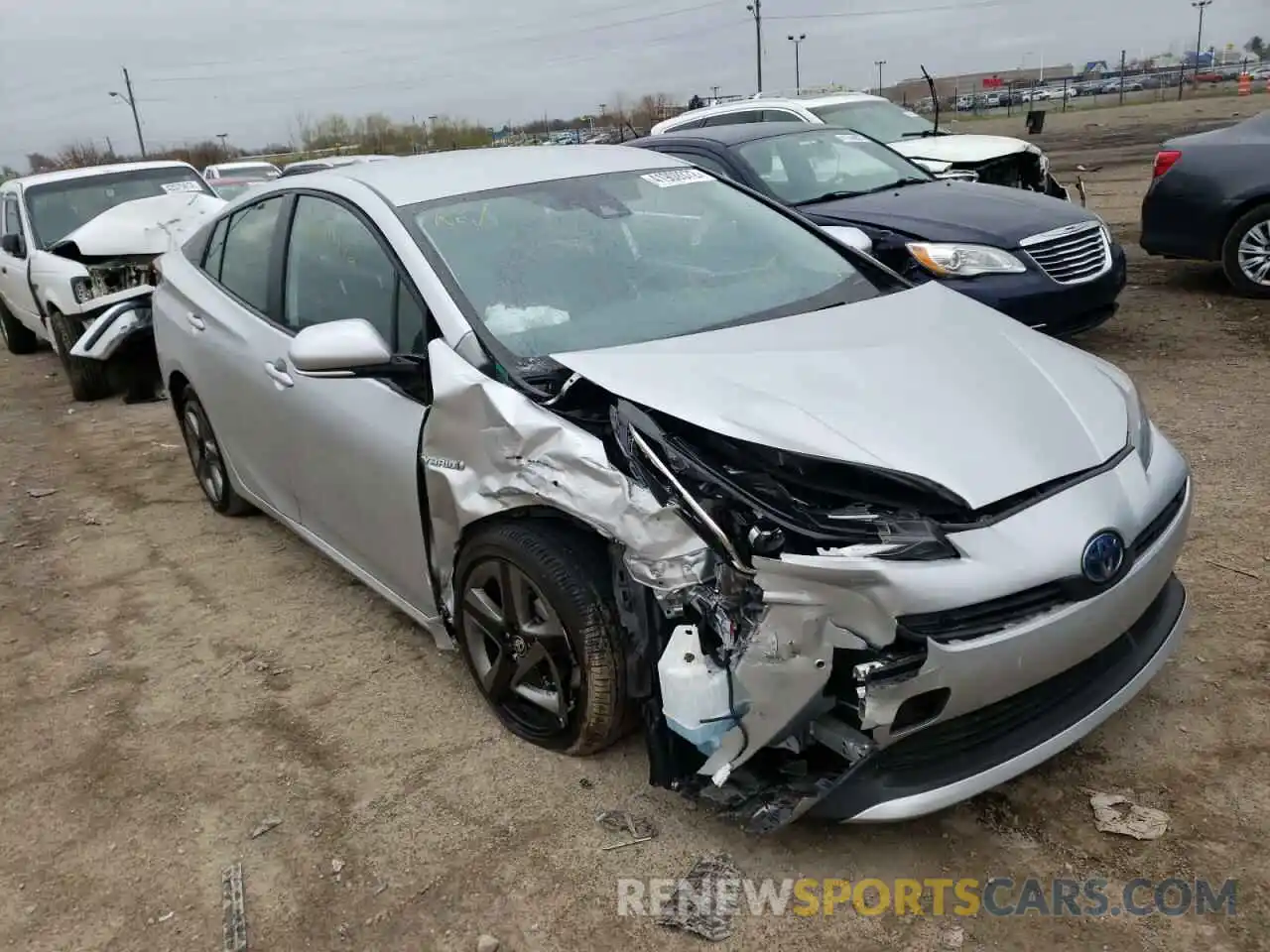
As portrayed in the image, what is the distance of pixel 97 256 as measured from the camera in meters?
7.89

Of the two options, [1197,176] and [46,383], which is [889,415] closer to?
[1197,176]

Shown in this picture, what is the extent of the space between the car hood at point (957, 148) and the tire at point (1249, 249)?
8.09 ft

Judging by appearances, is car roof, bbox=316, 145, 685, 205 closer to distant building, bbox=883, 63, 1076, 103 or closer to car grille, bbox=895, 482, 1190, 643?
car grille, bbox=895, 482, 1190, 643

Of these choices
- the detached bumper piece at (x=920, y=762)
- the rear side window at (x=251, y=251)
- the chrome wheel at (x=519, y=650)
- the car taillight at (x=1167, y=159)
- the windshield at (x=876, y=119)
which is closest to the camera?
the detached bumper piece at (x=920, y=762)

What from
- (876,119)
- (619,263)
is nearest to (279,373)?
(619,263)

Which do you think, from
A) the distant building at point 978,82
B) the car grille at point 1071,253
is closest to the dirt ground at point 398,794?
the car grille at point 1071,253

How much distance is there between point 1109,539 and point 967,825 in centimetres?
82

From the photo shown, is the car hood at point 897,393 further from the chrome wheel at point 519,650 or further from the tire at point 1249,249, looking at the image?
the tire at point 1249,249

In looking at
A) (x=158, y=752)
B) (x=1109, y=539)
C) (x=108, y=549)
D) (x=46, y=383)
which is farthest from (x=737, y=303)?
(x=46, y=383)

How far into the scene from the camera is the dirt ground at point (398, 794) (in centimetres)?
242

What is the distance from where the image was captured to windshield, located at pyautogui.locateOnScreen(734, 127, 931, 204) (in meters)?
6.97

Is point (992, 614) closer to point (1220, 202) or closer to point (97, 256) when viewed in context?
point (1220, 202)

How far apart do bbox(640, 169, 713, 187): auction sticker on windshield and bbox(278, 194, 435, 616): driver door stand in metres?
1.04

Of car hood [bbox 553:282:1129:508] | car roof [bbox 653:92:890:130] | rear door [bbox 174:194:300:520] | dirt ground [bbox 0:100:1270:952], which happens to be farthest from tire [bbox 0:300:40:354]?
car hood [bbox 553:282:1129:508]
